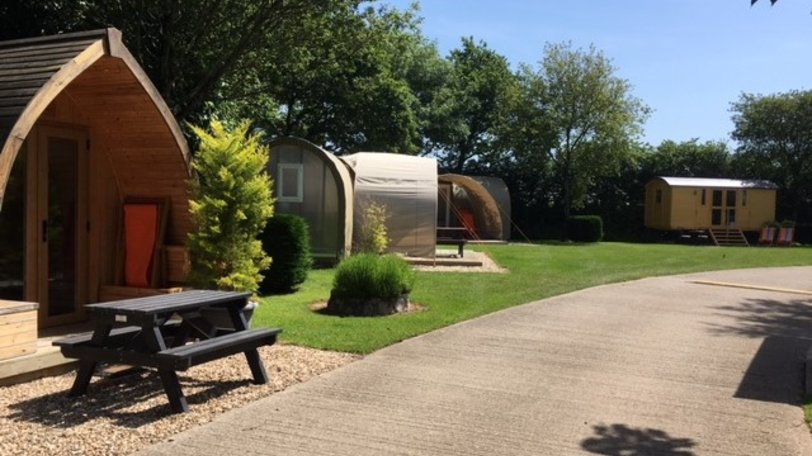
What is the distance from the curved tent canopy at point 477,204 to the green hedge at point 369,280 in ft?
58.6

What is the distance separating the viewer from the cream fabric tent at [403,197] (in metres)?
17.8

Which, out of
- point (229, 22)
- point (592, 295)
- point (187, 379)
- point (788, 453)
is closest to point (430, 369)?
point (187, 379)

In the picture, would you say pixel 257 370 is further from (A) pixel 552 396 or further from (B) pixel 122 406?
(A) pixel 552 396

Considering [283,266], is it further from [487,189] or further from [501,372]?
[487,189]

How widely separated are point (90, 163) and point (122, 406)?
374 cm

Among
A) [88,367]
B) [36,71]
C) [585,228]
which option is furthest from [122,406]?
[585,228]

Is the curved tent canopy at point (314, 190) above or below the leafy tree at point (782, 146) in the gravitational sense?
below

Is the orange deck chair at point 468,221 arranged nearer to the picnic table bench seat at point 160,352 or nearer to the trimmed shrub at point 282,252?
the trimmed shrub at point 282,252

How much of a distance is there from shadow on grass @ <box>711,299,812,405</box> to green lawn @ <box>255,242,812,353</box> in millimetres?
2951

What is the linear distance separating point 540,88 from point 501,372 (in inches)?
1067

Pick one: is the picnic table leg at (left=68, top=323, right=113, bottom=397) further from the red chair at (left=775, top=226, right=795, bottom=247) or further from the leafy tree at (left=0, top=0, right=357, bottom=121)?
the red chair at (left=775, top=226, right=795, bottom=247)

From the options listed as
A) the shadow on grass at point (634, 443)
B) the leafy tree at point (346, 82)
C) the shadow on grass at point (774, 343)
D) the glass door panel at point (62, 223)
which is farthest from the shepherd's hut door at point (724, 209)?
the glass door panel at point (62, 223)

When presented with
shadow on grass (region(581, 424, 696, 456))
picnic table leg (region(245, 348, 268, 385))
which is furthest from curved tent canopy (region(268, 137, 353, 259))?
shadow on grass (region(581, 424, 696, 456))

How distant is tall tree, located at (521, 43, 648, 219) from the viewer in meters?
31.5
